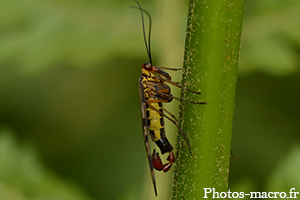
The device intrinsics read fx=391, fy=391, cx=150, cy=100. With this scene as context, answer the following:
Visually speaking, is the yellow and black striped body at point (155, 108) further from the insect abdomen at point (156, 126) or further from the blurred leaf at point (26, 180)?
the blurred leaf at point (26, 180)

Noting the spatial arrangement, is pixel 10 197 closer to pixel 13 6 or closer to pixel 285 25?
pixel 13 6

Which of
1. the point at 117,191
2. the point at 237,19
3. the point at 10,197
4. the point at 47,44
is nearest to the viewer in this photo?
the point at 237,19

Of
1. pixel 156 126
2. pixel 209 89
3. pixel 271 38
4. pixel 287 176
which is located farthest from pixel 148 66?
pixel 209 89

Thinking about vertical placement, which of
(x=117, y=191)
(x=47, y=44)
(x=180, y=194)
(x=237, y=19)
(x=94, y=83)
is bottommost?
(x=117, y=191)

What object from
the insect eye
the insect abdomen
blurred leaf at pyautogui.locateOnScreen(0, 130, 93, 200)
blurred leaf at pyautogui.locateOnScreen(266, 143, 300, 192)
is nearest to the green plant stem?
blurred leaf at pyautogui.locateOnScreen(266, 143, 300, 192)

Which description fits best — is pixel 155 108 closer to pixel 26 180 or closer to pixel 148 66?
pixel 148 66

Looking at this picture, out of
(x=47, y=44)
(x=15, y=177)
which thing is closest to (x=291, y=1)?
(x=47, y=44)
